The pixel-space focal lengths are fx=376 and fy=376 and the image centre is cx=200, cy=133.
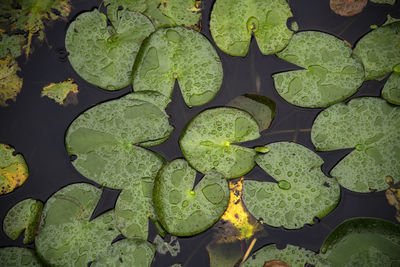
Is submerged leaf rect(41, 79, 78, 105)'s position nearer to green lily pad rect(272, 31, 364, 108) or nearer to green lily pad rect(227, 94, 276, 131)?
green lily pad rect(227, 94, 276, 131)

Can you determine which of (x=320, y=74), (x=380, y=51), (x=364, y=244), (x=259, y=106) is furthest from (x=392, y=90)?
(x=364, y=244)

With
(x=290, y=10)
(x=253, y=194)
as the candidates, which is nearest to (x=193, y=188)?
(x=253, y=194)

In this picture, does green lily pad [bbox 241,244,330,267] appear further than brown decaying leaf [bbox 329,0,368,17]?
No

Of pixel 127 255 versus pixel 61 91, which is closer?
pixel 127 255

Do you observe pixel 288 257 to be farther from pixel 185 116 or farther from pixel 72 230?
pixel 72 230

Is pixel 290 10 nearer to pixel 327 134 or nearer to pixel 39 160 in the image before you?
pixel 327 134

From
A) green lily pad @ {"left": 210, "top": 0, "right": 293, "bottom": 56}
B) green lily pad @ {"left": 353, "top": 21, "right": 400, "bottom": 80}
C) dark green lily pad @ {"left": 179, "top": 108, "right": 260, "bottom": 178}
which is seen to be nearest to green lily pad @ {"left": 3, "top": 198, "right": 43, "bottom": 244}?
dark green lily pad @ {"left": 179, "top": 108, "right": 260, "bottom": 178}
